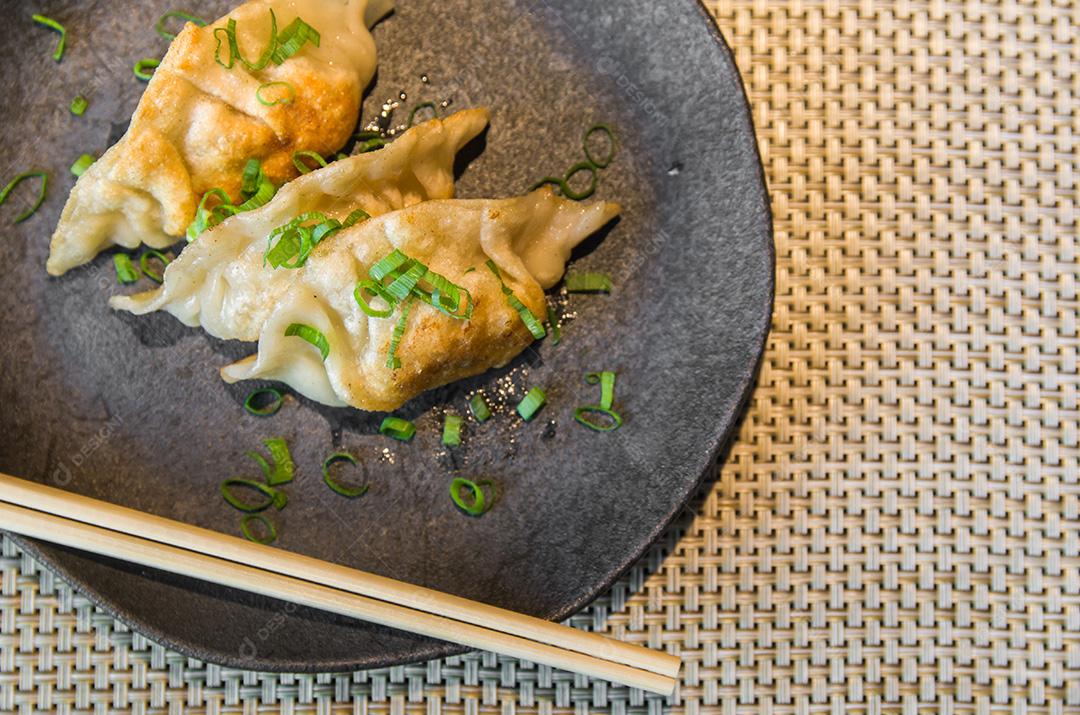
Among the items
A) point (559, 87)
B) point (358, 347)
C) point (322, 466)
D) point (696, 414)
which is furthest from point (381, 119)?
point (696, 414)

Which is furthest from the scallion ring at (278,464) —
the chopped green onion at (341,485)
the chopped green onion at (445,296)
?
the chopped green onion at (445,296)

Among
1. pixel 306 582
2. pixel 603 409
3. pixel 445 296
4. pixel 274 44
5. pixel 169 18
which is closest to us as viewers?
pixel 306 582

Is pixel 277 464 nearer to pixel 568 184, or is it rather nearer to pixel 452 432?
pixel 452 432

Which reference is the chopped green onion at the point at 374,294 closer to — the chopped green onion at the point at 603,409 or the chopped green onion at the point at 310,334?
the chopped green onion at the point at 310,334

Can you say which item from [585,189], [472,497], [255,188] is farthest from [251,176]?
[472,497]

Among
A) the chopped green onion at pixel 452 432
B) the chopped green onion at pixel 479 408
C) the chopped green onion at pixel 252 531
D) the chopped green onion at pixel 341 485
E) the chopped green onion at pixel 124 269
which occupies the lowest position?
the chopped green onion at pixel 252 531

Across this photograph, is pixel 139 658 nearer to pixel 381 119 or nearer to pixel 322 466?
pixel 322 466

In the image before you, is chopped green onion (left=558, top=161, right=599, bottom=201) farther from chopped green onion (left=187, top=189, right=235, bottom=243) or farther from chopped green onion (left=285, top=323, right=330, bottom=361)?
chopped green onion (left=187, top=189, right=235, bottom=243)
